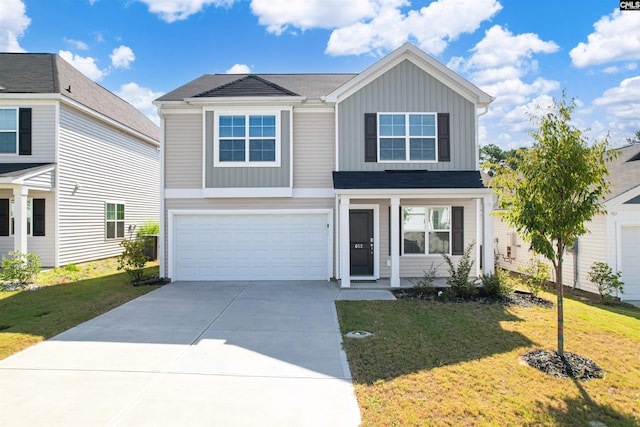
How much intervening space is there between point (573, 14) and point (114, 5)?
15956 mm

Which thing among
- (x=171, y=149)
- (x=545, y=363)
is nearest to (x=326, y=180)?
(x=171, y=149)

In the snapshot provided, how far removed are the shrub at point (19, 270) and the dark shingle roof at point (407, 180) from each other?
9057 millimetres

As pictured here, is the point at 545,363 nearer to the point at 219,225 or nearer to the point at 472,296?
the point at 472,296

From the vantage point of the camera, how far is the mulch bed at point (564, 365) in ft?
16.0

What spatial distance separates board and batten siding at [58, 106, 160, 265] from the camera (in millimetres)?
13273

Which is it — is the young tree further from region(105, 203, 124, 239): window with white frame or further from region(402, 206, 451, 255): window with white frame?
region(105, 203, 124, 239): window with white frame

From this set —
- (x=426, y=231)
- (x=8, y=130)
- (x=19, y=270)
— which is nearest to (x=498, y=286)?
(x=426, y=231)

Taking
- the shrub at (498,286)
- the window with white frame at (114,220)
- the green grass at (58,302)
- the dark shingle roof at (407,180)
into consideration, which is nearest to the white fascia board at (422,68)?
the dark shingle roof at (407,180)

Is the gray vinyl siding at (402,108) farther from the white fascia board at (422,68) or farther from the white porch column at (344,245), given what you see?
the white porch column at (344,245)

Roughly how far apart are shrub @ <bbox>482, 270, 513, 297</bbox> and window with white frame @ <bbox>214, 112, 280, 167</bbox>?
6.85 metres

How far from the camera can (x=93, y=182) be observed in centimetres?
1490

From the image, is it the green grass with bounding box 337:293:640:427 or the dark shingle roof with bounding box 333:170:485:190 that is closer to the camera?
the green grass with bounding box 337:293:640:427

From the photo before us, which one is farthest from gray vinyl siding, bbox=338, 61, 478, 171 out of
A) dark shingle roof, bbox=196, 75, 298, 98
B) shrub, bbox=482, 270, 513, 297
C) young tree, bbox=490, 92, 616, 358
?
young tree, bbox=490, 92, 616, 358

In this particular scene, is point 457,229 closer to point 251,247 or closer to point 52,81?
point 251,247
